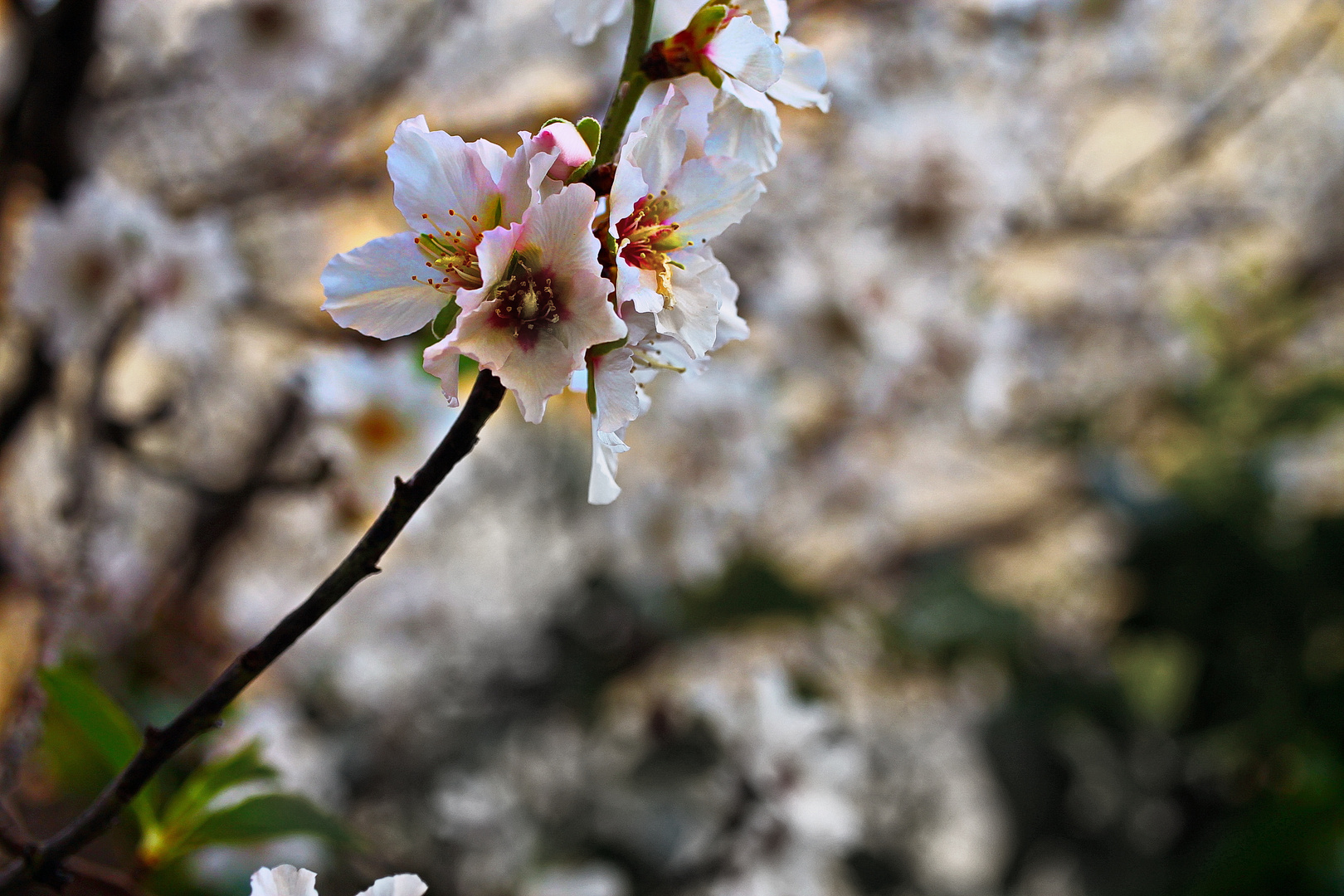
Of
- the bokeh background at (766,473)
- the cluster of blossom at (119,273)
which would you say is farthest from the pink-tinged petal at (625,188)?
the cluster of blossom at (119,273)

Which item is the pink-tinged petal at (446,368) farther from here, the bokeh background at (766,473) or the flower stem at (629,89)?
the bokeh background at (766,473)

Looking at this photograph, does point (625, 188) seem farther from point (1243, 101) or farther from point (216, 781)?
point (1243, 101)

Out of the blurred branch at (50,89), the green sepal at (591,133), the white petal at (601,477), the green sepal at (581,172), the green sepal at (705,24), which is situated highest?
the blurred branch at (50,89)

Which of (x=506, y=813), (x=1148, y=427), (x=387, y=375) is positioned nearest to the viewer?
(x=387, y=375)

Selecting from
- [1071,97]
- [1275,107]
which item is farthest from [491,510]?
[1275,107]

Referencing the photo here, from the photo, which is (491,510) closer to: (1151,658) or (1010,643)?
(1010,643)

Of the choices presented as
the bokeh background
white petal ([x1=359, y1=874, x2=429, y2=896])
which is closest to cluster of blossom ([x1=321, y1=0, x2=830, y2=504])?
white petal ([x1=359, y1=874, x2=429, y2=896])
